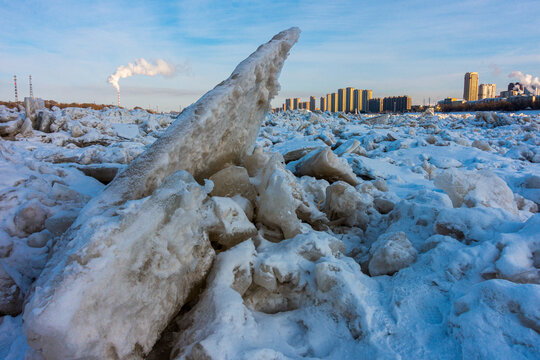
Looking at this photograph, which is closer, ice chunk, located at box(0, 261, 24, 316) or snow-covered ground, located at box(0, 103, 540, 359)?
snow-covered ground, located at box(0, 103, 540, 359)

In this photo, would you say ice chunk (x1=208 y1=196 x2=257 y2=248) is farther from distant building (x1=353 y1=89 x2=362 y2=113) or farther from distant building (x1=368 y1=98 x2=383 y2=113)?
distant building (x1=353 y1=89 x2=362 y2=113)

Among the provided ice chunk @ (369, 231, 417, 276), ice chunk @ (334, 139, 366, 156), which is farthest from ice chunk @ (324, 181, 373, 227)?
ice chunk @ (334, 139, 366, 156)

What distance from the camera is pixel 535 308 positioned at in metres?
1.09

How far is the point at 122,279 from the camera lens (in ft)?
4.08

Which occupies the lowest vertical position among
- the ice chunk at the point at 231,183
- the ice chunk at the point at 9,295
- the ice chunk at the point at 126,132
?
the ice chunk at the point at 9,295

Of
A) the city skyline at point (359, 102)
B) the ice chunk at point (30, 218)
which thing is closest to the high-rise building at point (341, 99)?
the city skyline at point (359, 102)

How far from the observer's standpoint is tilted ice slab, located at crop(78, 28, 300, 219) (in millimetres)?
1740

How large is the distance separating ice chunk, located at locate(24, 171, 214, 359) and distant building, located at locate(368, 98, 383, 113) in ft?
199

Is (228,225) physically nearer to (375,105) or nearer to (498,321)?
(498,321)

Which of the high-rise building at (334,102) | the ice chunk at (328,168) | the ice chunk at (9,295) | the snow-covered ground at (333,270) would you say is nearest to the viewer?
the snow-covered ground at (333,270)

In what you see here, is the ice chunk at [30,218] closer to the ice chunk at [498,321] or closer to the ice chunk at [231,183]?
the ice chunk at [231,183]

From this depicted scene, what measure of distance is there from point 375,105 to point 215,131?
6122 centimetres

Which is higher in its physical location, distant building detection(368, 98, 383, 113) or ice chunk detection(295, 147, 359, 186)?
distant building detection(368, 98, 383, 113)

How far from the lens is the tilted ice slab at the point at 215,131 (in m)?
1.74
